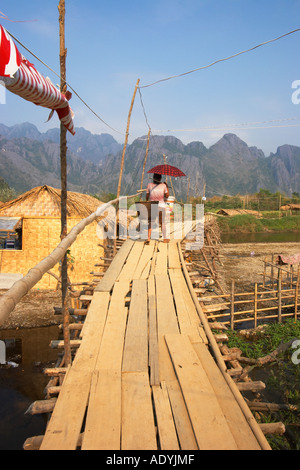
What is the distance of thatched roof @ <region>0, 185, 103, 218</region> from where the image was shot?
11.3 metres

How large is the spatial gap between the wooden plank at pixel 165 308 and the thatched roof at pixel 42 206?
7597mm

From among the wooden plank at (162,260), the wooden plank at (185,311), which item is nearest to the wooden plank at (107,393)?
the wooden plank at (185,311)

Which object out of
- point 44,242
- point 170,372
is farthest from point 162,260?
point 44,242

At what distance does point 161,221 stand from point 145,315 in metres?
3.56

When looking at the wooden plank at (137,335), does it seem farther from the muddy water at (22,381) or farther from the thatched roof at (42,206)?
the thatched roof at (42,206)

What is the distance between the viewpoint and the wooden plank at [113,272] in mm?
3907

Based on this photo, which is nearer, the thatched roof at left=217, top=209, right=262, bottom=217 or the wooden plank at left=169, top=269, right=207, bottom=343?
the wooden plank at left=169, top=269, right=207, bottom=343

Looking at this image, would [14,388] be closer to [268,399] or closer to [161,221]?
[161,221]

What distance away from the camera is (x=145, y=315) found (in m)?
3.20

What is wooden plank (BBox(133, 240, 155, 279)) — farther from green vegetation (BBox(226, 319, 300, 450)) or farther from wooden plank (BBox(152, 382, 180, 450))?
green vegetation (BBox(226, 319, 300, 450))

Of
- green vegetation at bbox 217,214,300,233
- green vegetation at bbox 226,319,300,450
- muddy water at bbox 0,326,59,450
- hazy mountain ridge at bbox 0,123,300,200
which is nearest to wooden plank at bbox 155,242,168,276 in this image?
green vegetation at bbox 226,319,300,450

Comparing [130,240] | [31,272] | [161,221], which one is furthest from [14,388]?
[31,272]

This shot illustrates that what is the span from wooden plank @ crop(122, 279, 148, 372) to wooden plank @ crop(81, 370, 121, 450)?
0.18 m
